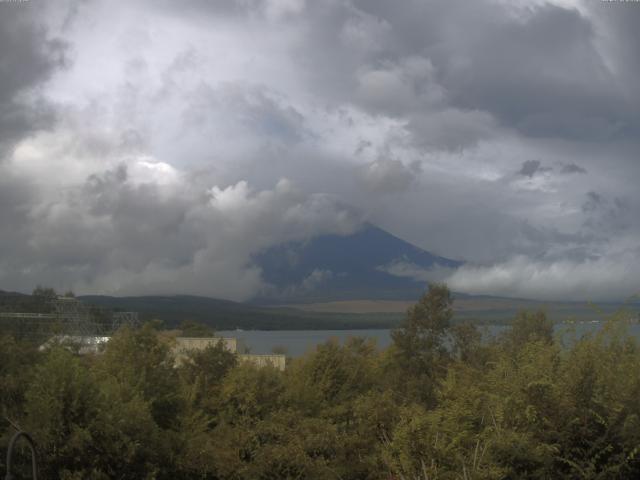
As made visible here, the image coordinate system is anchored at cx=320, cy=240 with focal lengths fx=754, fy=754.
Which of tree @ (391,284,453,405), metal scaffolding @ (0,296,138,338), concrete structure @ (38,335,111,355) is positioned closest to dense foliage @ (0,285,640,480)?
concrete structure @ (38,335,111,355)

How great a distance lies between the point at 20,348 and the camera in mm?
20812

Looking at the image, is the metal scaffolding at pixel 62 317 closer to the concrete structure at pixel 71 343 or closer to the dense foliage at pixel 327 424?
the concrete structure at pixel 71 343

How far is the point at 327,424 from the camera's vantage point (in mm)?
20000

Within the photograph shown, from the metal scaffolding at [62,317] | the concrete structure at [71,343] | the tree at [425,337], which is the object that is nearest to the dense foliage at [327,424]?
the concrete structure at [71,343]

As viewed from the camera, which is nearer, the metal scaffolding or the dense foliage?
the dense foliage

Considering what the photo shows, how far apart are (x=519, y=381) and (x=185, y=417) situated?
1287 centimetres

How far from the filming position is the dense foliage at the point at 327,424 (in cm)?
1228

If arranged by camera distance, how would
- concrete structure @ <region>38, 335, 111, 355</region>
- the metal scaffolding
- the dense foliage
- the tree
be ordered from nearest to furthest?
the dense foliage < concrete structure @ <region>38, 335, 111, 355</region> < the tree < the metal scaffolding

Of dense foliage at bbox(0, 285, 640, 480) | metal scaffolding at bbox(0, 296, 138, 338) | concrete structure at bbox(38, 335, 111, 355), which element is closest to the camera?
dense foliage at bbox(0, 285, 640, 480)

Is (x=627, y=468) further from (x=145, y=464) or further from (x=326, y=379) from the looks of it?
(x=326, y=379)

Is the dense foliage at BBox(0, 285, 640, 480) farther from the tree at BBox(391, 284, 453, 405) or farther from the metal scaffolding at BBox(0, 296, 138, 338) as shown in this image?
the metal scaffolding at BBox(0, 296, 138, 338)

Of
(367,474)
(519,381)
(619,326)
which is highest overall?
(619,326)

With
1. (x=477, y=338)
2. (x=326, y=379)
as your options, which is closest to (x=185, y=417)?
(x=326, y=379)

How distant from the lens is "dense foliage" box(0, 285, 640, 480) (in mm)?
12281
